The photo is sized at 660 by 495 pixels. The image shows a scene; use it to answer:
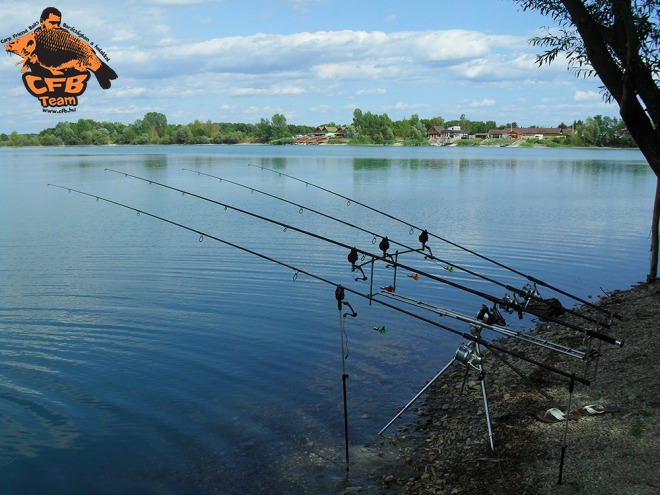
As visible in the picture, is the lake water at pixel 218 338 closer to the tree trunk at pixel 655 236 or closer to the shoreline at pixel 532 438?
the shoreline at pixel 532 438

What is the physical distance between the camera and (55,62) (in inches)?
1767

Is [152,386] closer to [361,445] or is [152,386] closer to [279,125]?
[361,445]

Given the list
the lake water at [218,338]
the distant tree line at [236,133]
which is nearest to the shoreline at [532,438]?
the lake water at [218,338]

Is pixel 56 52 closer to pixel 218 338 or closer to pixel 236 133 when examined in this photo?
pixel 218 338

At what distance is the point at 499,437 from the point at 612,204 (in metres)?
28.7

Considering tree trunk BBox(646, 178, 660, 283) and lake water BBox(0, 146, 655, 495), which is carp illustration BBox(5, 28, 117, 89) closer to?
lake water BBox(0, 146, 655, 495)

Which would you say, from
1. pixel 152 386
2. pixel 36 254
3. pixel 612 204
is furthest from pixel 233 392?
pixel 612 204

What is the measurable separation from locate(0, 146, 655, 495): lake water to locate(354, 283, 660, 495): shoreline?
0.61 m

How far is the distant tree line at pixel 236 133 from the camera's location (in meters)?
140

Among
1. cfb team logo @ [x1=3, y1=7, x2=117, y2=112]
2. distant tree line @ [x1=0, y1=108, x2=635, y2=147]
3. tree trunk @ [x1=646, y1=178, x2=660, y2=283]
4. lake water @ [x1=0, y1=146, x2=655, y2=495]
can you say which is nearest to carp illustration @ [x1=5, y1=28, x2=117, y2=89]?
cfb team logo @ [x1=3, y1=7, x2=117, y2=112]

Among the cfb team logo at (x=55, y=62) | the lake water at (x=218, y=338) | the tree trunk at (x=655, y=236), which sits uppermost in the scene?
the cfb team logo at (x=55, y=62)

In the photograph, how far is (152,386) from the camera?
368 inches

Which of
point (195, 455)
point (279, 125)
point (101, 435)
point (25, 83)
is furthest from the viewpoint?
point (279, 125)

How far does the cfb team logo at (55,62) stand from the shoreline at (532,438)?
41.9 metres
